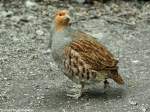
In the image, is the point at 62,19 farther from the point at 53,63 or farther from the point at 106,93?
the point at 53,63

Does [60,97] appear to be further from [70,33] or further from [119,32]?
[119,32]

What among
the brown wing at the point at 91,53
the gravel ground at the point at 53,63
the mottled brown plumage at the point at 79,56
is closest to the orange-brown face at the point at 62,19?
the mottled brown plumage at the point at 79,56

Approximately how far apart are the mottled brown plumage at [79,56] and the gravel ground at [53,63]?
0.31 metres

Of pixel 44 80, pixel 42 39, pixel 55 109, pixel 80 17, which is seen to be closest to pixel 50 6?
pixel 80 17

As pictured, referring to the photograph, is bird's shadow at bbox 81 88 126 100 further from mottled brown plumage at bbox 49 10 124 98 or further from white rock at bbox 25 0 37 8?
white rock at bbox 25 0 37 8

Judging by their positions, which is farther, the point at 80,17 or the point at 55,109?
the point at 80,17

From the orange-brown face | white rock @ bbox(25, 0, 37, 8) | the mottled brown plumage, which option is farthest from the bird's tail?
white rock @ bbox(25, 0, 37, 8)

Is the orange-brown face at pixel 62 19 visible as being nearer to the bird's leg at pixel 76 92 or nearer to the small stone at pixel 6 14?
the bird's leg at pixel 76 92

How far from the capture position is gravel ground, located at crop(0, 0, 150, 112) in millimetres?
7332

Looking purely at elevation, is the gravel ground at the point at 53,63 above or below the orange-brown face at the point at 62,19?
below

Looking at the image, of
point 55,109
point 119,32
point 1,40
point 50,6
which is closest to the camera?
point 55,109

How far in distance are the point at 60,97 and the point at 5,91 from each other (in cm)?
71

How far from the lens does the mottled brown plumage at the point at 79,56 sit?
7289 millimetres

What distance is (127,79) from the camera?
8.25 m
